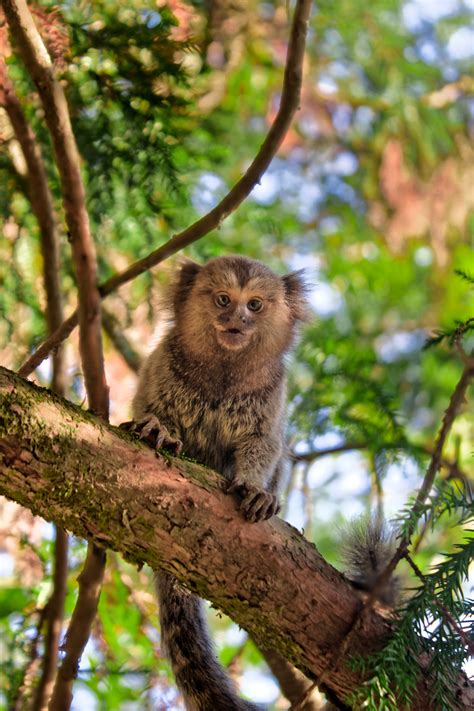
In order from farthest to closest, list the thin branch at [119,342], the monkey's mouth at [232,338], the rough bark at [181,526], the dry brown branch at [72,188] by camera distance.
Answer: the thin branch at [119,342], the monkey's mouth at [232,338], the dry brown branch at [72,188], the rough bark at [181,526]

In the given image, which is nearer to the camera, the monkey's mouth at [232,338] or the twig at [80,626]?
the twig at [80,626]

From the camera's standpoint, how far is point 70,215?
4023 mm

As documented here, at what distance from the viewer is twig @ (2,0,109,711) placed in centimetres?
378

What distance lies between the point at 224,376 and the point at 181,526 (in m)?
1.65

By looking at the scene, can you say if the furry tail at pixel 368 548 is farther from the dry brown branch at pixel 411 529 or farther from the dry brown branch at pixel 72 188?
the dry brown branch at pixel 72 188

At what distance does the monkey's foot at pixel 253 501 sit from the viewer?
3549mm

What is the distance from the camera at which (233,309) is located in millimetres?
4797

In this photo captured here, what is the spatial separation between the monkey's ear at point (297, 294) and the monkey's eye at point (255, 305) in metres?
0.32

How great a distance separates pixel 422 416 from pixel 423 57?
353 cm

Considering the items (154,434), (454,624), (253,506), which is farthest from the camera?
(154,434)

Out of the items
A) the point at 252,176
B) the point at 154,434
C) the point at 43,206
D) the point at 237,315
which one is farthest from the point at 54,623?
the point at 252,176

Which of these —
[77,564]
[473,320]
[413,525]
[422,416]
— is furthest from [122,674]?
[422,416]

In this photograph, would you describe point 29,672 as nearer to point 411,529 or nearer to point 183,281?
point 183,281

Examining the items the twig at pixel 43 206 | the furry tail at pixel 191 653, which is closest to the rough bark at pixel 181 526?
the furry tail at pixel 191 653
